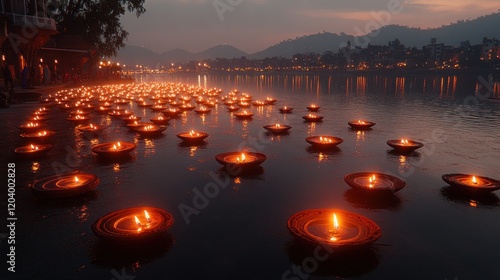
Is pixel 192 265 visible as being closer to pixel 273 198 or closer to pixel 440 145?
pixel 273 198

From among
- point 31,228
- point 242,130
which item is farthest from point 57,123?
point 31,228

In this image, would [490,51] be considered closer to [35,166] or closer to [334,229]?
[334,229]

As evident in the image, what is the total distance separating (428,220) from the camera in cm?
554

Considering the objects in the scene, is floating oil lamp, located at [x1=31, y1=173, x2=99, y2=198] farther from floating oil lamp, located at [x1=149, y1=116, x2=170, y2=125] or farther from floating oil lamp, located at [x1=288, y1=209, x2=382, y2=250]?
floating oil lamp, located at [x1=149, y1=116, x2=170, y2=125]

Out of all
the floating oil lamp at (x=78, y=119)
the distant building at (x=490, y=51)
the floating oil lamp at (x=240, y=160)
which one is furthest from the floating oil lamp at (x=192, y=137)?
the distant building at (x=490, y=51)

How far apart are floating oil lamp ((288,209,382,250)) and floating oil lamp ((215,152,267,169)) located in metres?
2.86

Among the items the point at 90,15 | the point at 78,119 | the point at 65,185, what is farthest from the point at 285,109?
the point at 90,15

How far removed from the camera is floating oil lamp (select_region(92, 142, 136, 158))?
8586 millimetres

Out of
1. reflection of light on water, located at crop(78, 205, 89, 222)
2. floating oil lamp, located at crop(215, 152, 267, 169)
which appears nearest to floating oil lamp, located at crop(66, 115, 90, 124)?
floating oil lamp, located at crop(215, 152, 267, 169)

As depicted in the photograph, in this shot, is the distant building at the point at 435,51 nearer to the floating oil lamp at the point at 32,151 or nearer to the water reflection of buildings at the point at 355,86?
the water reflection of buildings at the point at 355,86

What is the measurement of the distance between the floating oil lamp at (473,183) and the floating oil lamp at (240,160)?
3.85 m

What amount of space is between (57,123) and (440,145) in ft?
49.3

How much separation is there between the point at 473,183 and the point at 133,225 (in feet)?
20.3

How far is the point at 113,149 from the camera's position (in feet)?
29.2
